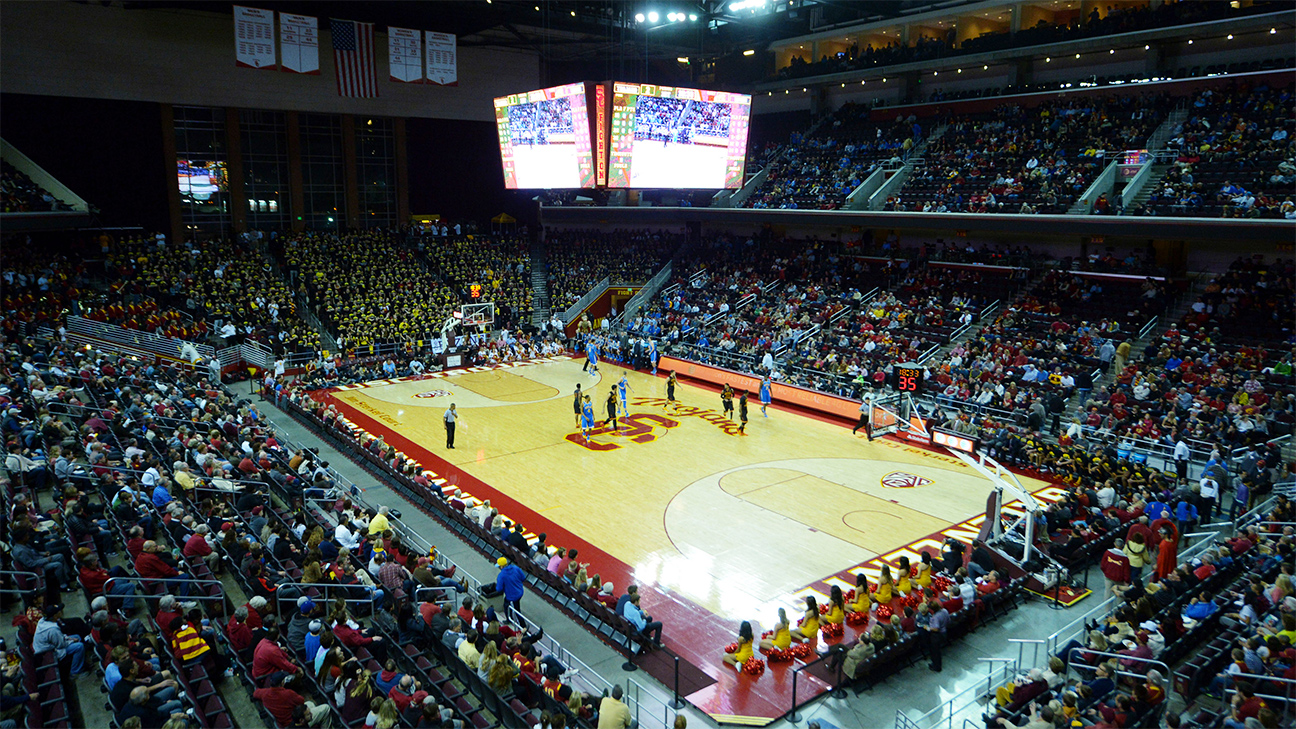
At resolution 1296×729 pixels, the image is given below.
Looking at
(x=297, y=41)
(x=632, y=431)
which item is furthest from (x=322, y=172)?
(x=632, y=431)

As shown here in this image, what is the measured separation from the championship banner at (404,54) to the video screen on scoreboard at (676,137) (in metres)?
10.2

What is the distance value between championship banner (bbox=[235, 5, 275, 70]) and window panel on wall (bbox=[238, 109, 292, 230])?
12611mm

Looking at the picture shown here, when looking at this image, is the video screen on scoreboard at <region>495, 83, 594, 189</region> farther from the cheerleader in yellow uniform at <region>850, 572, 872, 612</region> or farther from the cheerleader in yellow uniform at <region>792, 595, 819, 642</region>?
the cheerleader in yellow uniform at <region>792, 595, 819, 642</region>

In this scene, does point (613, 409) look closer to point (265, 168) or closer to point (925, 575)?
point (925, 575)

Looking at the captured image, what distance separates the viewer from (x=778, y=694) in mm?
11258

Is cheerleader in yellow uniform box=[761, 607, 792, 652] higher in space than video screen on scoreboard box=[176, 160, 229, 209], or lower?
lower

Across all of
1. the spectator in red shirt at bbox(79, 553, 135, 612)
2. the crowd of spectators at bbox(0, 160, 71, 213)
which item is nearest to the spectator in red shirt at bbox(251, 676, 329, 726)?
the spectator in red shirt at bbox(79, 553, 135, 612)

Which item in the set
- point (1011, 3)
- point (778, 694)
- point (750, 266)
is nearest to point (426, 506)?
point (778, 694)

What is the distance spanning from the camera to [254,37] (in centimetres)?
3058

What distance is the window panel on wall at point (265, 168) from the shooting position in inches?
1672

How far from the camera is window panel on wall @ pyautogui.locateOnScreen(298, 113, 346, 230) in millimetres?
44375

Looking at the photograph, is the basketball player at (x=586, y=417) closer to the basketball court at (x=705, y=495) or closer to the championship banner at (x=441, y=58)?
the basketball court at (x=705, y=495)

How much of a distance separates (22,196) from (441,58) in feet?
53.6

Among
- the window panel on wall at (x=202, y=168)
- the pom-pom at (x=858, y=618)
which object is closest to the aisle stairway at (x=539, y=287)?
the window panel on wall at (x=202, y=168)
